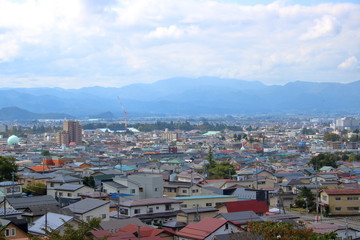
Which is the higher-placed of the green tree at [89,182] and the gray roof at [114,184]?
the gray roof at [114,184]

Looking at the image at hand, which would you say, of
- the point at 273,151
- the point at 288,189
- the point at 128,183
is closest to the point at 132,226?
the point at 128,183

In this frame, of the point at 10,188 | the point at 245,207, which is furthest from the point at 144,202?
the point at 10,188

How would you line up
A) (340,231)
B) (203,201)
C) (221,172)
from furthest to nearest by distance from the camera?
(221,172), (203,201), (340,231)

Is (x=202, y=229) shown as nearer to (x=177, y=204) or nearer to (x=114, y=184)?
(x=177, y=204)

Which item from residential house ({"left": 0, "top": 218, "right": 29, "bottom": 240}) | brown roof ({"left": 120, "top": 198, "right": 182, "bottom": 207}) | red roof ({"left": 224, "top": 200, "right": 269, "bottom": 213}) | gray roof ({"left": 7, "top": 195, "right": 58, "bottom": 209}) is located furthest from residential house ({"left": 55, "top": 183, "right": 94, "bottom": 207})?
residential house ({"left": 0, "top": 218, "right": 29, "bottom": 240})

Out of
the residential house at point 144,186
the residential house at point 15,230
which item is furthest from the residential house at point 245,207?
the residential house at point 15,230

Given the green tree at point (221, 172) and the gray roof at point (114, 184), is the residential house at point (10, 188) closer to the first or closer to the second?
the gray roof at point (114, 184)
